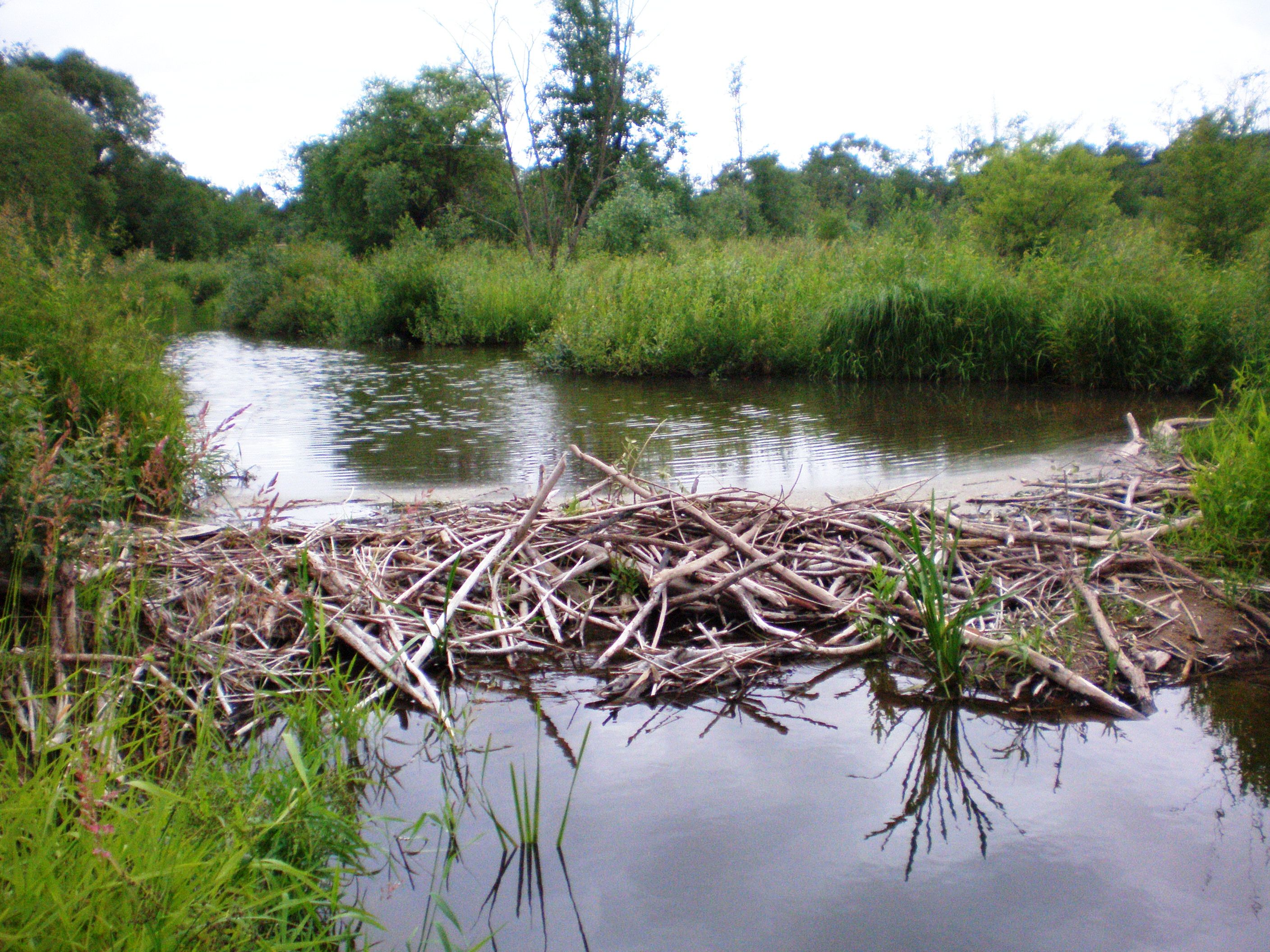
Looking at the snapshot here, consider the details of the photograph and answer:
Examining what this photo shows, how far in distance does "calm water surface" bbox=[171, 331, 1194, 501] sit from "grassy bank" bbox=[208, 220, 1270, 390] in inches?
26.5

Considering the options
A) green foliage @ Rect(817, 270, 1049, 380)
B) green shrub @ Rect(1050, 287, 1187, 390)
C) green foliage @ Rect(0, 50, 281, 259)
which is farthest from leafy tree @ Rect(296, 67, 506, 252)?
green shrub @ Rect(1050, 287, 1187, 390)

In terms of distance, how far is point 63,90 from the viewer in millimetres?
46781

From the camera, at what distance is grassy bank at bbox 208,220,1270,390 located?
37.4ft

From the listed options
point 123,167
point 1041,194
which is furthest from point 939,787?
point 123,167

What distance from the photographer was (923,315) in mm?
12867

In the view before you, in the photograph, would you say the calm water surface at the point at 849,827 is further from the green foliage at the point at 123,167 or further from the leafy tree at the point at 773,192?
the leafy tree at the point at 773,192

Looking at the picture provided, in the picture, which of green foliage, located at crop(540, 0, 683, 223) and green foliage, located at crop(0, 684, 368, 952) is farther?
green foliage, located at crop(540, 0, 683, 223)

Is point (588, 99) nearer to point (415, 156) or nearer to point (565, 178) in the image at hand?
point (565, 178)

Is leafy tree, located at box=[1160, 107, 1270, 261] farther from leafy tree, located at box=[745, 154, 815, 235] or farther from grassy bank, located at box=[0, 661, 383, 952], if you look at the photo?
leafy tree, located at box=[745, 154, 815, 235]

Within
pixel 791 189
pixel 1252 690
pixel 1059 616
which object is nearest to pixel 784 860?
pixel 1059 616

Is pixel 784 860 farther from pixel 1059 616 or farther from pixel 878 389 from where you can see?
pixel 878 389

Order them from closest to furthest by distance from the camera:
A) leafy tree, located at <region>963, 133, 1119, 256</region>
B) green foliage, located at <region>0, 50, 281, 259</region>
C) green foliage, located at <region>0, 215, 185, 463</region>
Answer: green foliage, located at <region>0, 215, 185, 463</region>
leafy tree, located at <region>963, 133, 1119, 256</region>
green foliage, located at <region>0, 50, 281, 259</region>

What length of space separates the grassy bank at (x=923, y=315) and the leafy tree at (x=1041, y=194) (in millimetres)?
5940

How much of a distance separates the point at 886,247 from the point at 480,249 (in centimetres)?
1658
